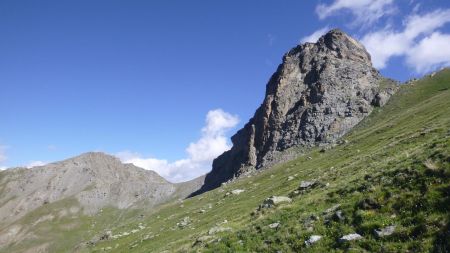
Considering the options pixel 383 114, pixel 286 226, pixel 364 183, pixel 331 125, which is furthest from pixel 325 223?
pixel 331 125

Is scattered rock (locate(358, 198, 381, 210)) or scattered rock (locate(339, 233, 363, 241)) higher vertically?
scattered rock (locate(358, 198, 381, 210))

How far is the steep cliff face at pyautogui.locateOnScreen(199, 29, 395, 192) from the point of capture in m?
156

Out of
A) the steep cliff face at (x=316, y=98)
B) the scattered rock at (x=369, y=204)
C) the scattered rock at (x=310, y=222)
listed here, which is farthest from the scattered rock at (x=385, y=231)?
the steep cliff face at (x=316, y=98)

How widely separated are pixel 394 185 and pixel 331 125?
134 metres

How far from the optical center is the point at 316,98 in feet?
557

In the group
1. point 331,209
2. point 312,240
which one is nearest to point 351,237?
point 312,240

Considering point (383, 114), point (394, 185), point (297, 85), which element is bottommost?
point (394, 185)

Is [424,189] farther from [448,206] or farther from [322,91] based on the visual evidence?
[322,91]

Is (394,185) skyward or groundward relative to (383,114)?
groundward

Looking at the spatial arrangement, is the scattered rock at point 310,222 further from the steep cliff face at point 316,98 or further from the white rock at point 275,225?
the steep cliff face at point 316,98

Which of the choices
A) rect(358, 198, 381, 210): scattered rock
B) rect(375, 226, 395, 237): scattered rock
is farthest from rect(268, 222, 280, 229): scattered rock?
rect(375, 226, 395, 237): scattered rock

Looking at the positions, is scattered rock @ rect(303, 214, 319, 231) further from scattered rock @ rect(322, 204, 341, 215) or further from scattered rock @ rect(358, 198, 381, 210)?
scattered rock @ rect(358, 198, 381, 210)

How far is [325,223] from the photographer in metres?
23.4

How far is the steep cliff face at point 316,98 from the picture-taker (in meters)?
156
